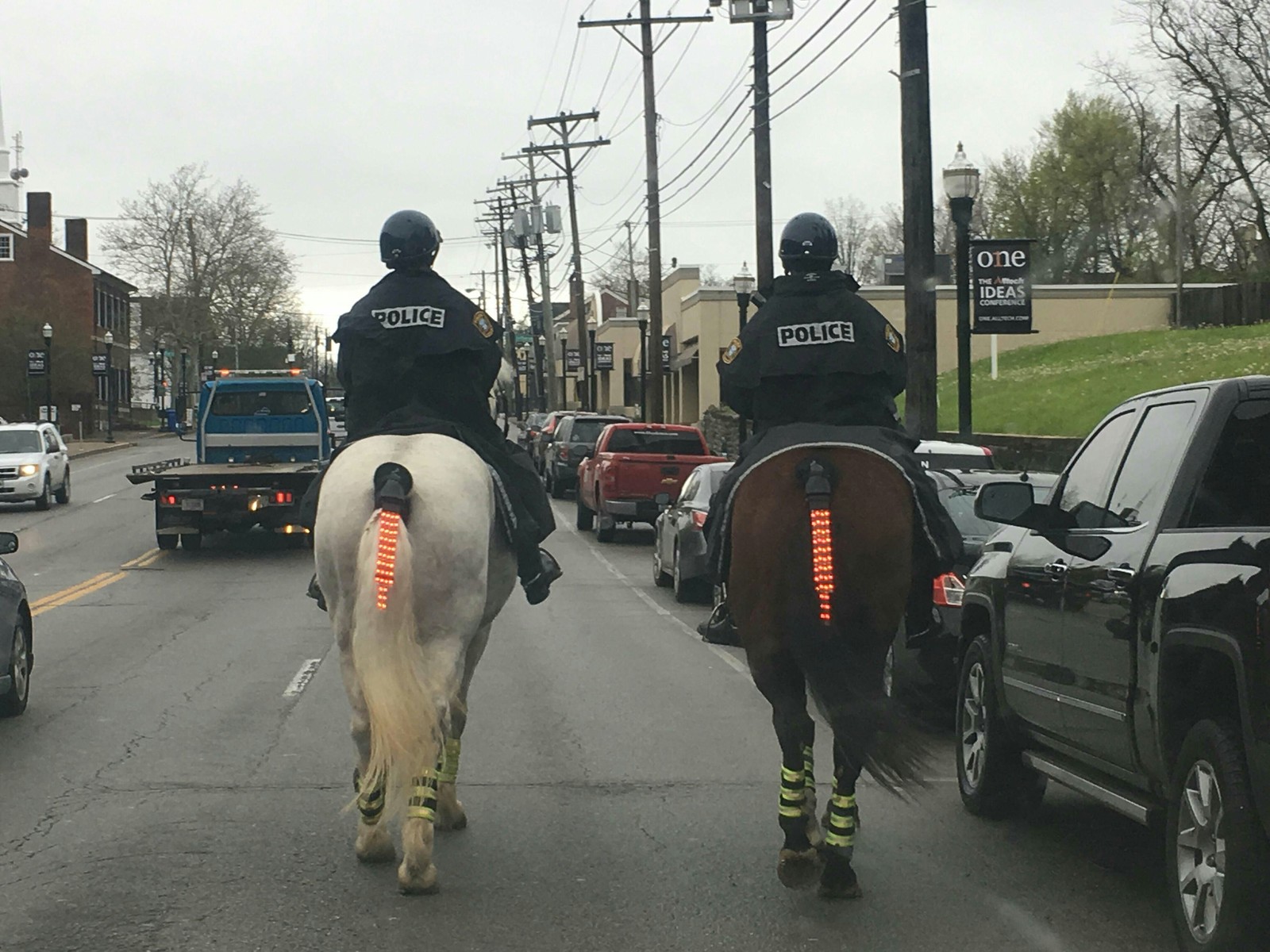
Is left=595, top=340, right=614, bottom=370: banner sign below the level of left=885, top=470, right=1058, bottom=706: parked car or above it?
above

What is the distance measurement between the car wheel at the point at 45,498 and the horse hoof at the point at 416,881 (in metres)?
29.1

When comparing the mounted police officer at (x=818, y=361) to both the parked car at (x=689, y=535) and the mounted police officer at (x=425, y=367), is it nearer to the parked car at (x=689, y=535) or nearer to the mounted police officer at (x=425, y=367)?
the mounted police officer at (x=425, y=367)

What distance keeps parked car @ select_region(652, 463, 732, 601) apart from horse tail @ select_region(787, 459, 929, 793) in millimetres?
10149

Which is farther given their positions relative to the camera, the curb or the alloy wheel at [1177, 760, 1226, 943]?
the curb

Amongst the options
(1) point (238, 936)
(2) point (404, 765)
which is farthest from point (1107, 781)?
(1) point (238, 936)

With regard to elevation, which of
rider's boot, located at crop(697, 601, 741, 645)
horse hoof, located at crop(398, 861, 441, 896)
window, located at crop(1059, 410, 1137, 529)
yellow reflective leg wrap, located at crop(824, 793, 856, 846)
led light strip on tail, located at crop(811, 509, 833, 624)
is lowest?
horse hoof, located at crop(398, 861, 441, 896)

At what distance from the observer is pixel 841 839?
19.9ft

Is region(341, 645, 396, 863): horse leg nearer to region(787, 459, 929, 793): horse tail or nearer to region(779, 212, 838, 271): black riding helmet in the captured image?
region(787, 459, 929, 793): horse tail

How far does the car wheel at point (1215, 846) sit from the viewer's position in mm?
4703

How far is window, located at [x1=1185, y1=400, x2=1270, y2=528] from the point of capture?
5.61m


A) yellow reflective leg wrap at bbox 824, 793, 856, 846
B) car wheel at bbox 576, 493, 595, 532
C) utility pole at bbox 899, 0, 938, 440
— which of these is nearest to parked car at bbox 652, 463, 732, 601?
utility pole at bbox 899, 0, 938, 440

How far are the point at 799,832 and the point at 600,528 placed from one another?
68.3ft

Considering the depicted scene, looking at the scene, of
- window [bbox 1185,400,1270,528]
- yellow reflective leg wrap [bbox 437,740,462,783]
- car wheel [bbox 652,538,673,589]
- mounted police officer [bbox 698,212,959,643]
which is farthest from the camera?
car wheel [bbox 652,538,673,589]

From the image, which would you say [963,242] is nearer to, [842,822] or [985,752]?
[985,752]
